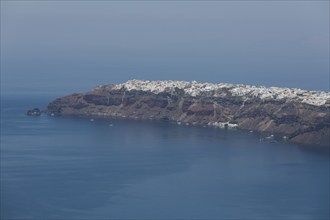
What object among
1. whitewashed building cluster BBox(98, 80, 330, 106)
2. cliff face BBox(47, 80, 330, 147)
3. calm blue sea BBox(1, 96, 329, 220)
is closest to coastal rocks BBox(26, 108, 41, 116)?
cliff face BBox(47, 80, 330, 147)

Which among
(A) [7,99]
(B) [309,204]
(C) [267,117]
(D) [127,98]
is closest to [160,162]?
(B) [309,204]

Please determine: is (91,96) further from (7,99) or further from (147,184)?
(147,184)

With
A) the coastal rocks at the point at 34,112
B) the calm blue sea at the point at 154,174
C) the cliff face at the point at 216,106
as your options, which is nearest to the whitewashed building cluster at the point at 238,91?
the cliff face at the point at 216,106

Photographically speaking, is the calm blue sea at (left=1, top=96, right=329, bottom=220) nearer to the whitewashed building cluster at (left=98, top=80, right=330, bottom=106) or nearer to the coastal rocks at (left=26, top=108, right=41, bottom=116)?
the coastal rocks at (left=26, top=108, right=41, bottom=116)

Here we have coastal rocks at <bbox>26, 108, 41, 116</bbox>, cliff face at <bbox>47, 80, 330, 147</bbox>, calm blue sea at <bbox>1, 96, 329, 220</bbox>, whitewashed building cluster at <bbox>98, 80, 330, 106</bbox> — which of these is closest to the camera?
calm blue sea at <bbox>1, 96, 329, 220</bbox>

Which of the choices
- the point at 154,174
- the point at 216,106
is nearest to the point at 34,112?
the point at 216,106

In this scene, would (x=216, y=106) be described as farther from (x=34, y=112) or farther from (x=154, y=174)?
(x=154, y=174)

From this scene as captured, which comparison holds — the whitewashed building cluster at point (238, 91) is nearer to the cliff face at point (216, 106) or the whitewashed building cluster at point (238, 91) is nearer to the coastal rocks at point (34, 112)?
the cliff face at point (216, 106)
